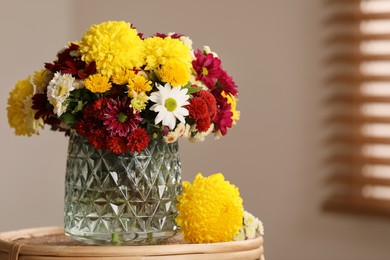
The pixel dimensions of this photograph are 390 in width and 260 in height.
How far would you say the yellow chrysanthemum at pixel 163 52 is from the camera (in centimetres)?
Result: 143

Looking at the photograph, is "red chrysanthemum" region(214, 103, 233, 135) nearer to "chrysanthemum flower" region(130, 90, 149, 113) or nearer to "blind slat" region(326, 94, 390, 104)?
"chrysanthemum flower" region(130, 90, 149, 113)

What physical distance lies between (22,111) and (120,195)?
27 centimetres

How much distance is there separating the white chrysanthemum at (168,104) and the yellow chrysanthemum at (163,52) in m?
0.05

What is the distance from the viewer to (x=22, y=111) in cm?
154

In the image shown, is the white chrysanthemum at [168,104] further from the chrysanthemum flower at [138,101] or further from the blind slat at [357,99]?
the blind slat at [357,99]

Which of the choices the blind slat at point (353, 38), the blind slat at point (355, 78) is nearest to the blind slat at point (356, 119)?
the blind slat at point (355, 78)

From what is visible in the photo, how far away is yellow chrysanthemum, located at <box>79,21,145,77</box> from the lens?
141cm

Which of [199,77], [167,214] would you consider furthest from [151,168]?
[199,77]

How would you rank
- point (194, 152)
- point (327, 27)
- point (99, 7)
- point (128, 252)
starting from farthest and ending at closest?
point (99, 7) → point (194, 152) → point (327, 27) → point (128, 252)

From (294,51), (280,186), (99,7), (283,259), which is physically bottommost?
(283,259)

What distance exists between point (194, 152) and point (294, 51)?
582mm

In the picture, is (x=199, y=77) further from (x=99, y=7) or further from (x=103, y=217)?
→ (x=99, y=7)

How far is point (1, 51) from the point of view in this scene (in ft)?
9.98

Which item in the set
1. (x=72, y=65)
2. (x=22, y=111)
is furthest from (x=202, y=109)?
(x=22, y=111)
